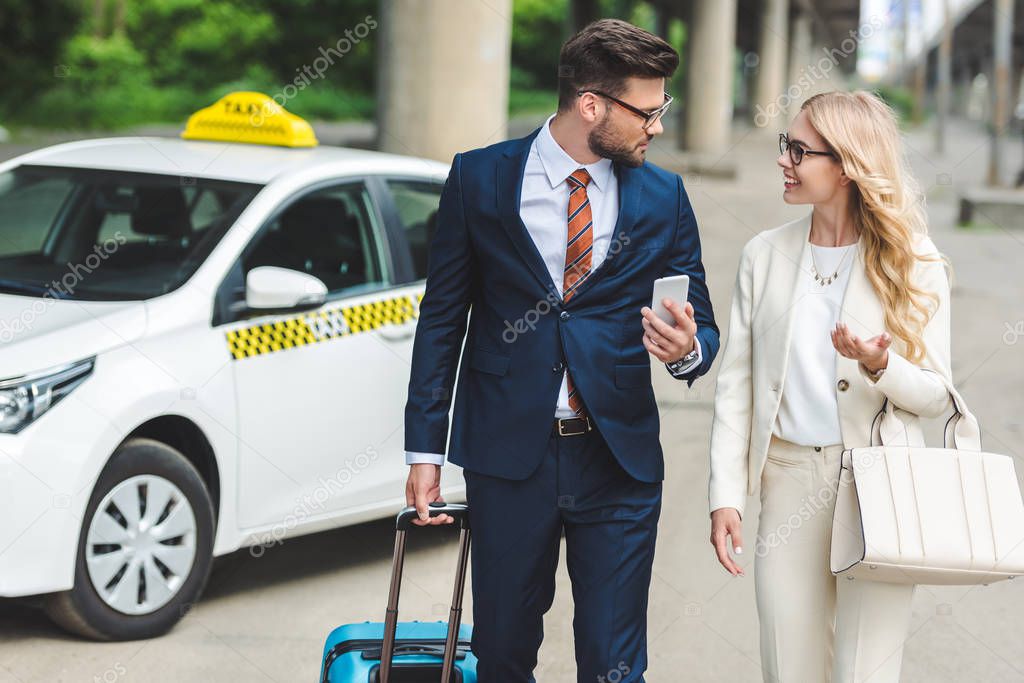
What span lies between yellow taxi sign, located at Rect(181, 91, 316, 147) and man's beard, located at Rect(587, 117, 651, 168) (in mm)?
3135

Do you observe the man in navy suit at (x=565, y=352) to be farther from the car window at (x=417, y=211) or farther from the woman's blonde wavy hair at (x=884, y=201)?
the car window at (x=417, y=211)

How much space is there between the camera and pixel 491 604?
3.37 metres

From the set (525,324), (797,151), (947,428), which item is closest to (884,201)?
(797,151)

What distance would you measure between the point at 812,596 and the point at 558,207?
3.50ft

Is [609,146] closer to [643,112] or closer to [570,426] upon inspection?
[643,112]

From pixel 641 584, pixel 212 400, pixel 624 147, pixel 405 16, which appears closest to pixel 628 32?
pixel 624 147

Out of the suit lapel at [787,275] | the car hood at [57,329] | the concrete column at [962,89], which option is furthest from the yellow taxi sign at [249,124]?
the concrete column at [962,89]

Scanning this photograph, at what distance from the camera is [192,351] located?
4918mm

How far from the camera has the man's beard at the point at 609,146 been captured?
3.22 m

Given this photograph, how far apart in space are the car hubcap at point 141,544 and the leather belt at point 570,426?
197cm

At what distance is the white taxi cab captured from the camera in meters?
4.49

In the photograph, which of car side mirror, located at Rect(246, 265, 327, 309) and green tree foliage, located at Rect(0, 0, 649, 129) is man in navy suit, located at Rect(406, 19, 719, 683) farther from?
green tree foliage, located at Rect(0, 0, 649, 129)

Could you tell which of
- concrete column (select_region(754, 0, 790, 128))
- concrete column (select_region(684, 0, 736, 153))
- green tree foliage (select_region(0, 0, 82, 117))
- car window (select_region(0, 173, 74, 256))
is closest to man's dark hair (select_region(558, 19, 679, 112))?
car window (select_region(0, 173, 74, 256))

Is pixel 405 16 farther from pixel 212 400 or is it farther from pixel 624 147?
pixel 624 147
